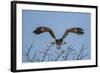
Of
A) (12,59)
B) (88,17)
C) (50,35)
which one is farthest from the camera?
(88,17)

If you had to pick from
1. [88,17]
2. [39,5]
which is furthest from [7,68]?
[88,17]

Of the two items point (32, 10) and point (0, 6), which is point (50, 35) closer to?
point (32, 10)

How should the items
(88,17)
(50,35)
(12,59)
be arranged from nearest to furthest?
(12,59), (50,35), (88,17)

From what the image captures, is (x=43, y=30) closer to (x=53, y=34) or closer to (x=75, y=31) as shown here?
(x=53, y=34)

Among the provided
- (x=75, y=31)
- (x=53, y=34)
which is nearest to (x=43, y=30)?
(x=53, y=34)

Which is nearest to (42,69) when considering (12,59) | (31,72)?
(31,72)

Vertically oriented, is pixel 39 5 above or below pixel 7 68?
above

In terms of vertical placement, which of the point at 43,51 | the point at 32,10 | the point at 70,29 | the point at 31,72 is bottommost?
the point at 31,72

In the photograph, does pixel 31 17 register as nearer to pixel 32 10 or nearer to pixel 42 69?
pixel 32 10

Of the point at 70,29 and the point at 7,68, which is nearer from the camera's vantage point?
the point at 7,68
